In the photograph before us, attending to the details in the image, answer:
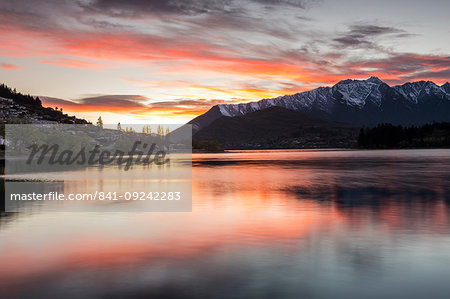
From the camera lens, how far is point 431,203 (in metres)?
31.3

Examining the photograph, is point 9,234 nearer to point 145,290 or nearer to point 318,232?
point 145,290

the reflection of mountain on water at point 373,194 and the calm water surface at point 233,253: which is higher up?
the calm water surface at point 233,253

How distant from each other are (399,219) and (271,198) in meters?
13.6

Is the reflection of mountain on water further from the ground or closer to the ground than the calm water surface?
closer to the ground

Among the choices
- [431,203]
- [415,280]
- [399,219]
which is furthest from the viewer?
[431,203]

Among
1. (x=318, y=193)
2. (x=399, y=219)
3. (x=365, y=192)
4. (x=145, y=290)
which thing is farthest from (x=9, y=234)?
(x=365, y=192)

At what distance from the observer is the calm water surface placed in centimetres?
1182

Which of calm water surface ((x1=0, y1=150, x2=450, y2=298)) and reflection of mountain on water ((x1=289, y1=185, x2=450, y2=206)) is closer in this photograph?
calm water surface ((x1=0, y1=150, x2=450, y2=298))

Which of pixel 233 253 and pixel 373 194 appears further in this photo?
pixel 373 194

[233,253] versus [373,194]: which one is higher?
[233,253]

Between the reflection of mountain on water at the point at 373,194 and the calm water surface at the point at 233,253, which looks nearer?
the calm water surface at the point at 233,253

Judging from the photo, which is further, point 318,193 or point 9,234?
point 318,193

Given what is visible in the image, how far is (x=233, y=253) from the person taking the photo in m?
16.3

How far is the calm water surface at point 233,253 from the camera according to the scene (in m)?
11.8
